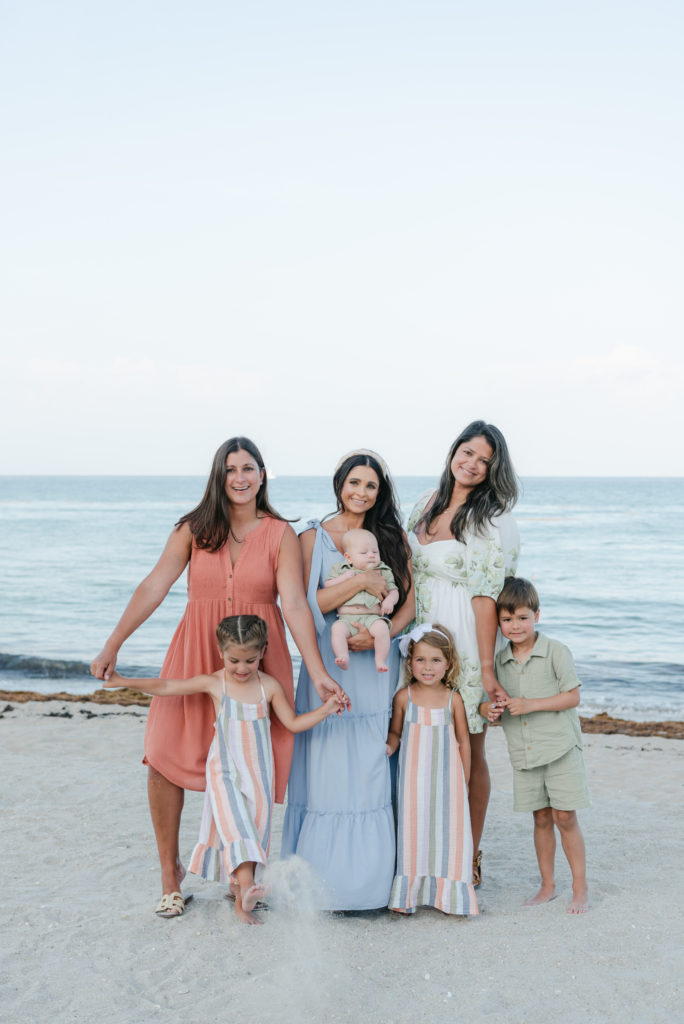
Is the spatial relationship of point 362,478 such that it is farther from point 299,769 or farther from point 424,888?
point 424,888

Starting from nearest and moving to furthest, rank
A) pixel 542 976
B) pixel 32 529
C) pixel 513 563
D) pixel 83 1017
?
pixel 83 1017 < pixel 542 976 < pixel 513 563 < pixel 32 529

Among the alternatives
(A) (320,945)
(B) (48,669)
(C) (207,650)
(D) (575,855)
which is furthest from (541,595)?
(A) (320,945)

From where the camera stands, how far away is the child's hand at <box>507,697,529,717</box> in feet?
12.9

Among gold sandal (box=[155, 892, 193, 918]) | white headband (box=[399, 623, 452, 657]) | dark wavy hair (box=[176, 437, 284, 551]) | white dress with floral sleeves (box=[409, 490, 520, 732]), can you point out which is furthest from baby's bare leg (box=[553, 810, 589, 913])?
dark wavy hair (box=[176, 437, 284, 551])

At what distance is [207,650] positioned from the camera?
3.92 m

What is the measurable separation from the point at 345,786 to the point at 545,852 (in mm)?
1046

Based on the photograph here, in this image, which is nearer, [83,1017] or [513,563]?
[83,1017]

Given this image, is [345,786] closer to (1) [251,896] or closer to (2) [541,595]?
(1) [251,896]

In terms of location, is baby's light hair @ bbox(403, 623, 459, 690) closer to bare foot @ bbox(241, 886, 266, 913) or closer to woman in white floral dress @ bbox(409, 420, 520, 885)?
woman in white floral dress @ bbox(409, 420, 520, 885)

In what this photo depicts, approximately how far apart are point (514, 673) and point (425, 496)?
999 mm

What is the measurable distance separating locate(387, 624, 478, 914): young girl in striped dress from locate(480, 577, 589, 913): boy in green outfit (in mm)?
226

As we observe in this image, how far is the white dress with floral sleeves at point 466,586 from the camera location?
4.05 metres

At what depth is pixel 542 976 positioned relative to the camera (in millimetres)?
3363

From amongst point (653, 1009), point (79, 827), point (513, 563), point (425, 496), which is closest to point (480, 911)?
point (653, 1009)
